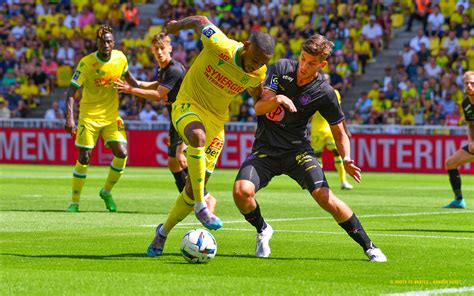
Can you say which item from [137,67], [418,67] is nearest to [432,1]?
[418,67]

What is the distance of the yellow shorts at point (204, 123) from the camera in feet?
34.6

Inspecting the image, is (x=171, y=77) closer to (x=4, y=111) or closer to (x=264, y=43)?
(x=264, y=43)

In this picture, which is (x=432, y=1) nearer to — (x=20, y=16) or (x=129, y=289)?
(x=20, y=16)

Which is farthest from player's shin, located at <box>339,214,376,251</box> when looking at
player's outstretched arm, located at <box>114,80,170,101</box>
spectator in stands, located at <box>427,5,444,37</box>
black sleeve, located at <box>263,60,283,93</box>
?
spectator in stands, located at <box>427,5,444,37</box>

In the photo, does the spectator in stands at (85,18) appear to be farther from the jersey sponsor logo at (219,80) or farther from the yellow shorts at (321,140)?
the jersey sponsor logo at (219,80)

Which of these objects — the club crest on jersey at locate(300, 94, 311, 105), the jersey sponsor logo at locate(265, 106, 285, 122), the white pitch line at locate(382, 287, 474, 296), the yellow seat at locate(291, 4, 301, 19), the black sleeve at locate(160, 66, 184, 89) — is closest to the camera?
the white pitch line at locate(382, 287, 474, 296)

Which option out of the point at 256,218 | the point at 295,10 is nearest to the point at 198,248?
the point at 256,218

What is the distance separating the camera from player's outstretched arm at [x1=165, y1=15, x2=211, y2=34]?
36.2 feet

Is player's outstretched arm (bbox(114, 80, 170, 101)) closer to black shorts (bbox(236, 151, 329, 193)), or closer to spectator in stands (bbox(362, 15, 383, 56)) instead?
black shorts (bbox(236, 151, 329, 193))

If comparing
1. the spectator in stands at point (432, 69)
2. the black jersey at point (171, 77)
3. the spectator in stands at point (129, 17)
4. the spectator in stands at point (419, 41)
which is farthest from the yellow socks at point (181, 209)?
the spectator in stands at point (129, 17)

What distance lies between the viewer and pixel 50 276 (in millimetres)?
9062

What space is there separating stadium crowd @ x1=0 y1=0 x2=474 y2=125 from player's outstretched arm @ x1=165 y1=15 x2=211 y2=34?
20.8 m

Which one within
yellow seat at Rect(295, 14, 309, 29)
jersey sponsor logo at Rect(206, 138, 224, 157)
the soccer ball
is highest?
jersey sponsor logo at Rect(206, 138, 224, 157)

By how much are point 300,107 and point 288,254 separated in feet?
4.95
